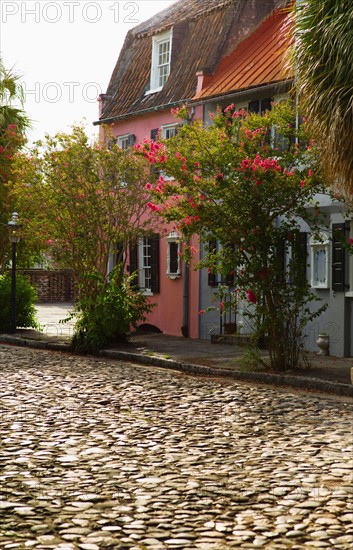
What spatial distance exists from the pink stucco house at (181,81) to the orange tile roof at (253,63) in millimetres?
30

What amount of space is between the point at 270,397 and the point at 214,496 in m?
6.38

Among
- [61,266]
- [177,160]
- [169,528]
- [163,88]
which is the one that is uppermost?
[163,88]

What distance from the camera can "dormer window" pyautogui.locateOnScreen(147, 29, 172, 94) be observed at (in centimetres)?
2828

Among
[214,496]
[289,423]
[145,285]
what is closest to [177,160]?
[289,423]

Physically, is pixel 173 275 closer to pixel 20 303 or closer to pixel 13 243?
pixel 13 243

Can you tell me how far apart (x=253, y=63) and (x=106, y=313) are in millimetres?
7112

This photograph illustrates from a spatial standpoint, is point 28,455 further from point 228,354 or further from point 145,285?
point 145,285

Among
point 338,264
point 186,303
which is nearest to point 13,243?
point 186,303

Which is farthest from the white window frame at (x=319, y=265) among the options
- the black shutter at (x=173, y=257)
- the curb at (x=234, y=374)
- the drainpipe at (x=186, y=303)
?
the black shutter at (x=173, y=257)

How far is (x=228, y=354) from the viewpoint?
20.0 meters

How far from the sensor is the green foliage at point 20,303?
2762cm

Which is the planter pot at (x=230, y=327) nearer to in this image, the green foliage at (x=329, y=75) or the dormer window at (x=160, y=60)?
the dormer window at (x=160, y=60)

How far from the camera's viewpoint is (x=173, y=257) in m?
27.4

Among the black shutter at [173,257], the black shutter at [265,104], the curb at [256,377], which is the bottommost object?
the curb at [256,377]
